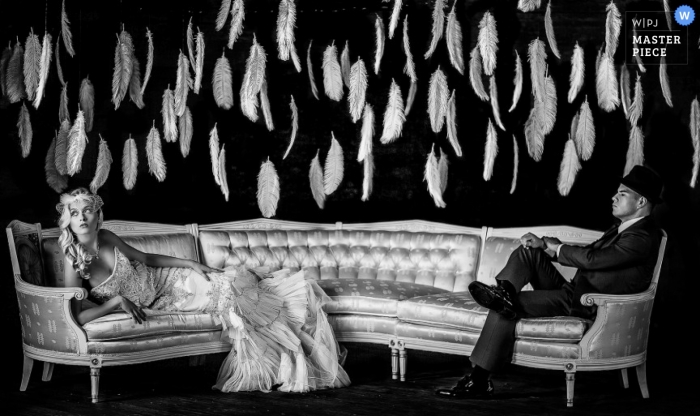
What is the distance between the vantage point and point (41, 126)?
5.72m

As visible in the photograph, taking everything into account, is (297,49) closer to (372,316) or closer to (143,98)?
(143,98)

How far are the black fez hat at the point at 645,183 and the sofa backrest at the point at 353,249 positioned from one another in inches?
47.4

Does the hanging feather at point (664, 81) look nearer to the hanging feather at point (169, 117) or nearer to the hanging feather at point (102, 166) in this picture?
the hanging feather at point (169, 117)

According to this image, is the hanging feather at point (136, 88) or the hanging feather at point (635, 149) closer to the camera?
the hanging feather at point (635, 149)

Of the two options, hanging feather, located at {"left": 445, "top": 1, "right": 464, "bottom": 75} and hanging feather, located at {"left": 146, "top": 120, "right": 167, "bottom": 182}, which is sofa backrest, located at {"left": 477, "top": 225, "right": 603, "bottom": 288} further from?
hanging feather, located at {"left": 146, "top": 120, "right": 167, "bottom": 182}

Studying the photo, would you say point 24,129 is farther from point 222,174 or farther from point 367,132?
point 367,132

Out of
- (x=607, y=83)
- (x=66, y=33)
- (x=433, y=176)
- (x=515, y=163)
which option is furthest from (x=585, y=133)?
(x=66, y=33)

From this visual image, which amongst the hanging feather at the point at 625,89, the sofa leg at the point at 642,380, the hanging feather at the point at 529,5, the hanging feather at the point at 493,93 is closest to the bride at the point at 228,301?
the sofa leg at the point at 642,380

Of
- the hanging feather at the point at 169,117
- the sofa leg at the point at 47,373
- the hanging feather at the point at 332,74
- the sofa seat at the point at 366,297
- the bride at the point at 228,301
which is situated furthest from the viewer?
the hanging feather at the point at 332,74

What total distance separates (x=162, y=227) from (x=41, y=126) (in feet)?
3.75

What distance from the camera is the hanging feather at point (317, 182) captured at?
231 inches

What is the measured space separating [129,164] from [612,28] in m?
3.13

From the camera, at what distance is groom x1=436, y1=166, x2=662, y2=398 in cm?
423

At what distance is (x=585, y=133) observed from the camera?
552 centimetres
